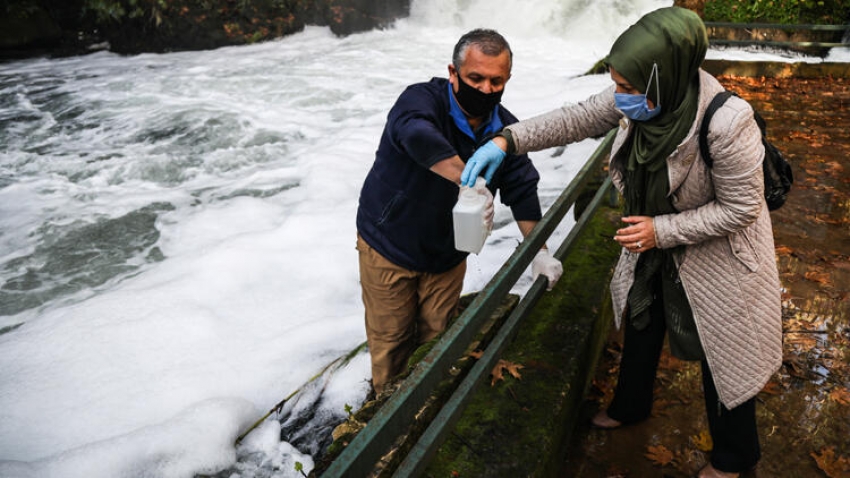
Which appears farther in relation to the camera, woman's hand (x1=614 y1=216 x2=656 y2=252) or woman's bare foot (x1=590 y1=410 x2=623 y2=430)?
woman's bare foot (x1=590 y1=410 x2=623 y2=430)

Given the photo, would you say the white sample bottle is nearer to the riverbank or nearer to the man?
the man

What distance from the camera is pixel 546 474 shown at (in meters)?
2.39

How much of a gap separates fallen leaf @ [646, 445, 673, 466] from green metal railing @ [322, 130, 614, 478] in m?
1.05

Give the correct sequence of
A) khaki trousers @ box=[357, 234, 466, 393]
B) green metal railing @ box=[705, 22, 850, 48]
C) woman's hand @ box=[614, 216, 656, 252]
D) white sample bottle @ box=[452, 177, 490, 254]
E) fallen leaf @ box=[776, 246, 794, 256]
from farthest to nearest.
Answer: green metal railing @ box=[705, 22, 850, 48]
fallen leaf @ box=[776, 246, 794, 256]
khaki trousers @ box=[357, 234, 466, 393]
white sample bottle @ box=[452, 177, 490, 254]
woman's hand @ box=[614, 216, 656, 252]

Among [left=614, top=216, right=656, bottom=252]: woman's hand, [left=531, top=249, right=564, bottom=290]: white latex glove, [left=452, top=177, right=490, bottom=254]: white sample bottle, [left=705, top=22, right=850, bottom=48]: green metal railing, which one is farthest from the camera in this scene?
[left=705, top=22, right=850, bottom=48]: green metal railing

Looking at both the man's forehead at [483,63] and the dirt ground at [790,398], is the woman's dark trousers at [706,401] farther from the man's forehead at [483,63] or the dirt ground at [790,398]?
the man's forehead at [483,63]

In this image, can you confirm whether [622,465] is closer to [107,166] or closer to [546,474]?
[546,474]

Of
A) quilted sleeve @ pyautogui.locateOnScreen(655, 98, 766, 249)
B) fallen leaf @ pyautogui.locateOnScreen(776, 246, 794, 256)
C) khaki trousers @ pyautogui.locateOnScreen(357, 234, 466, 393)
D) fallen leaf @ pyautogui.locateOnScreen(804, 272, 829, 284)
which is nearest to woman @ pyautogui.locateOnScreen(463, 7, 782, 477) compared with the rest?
quilted sleeve @ pyautogui.locateOnScreen(655, 98, 766, 249)

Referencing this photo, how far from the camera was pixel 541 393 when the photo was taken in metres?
2.61

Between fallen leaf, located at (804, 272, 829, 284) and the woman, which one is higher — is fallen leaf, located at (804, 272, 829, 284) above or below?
below

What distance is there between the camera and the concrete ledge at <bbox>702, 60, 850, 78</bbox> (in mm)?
10406

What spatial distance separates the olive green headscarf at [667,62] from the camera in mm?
1920

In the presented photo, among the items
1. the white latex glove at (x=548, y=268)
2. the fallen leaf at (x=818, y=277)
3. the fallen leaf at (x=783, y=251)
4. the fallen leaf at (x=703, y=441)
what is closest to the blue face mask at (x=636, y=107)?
the white latex glove at (x=548, y=268)

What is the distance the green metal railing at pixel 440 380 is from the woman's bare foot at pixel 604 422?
84 cm
